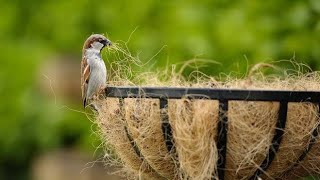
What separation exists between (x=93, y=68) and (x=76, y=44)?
562 centimetres

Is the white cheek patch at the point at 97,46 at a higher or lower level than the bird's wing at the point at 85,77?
higher

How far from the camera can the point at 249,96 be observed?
270cm

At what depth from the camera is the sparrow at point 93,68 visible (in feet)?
10.3

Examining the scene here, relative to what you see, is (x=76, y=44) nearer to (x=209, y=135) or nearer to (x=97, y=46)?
(x=97, y=46)

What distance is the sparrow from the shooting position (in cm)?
314

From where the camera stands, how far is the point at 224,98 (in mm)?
2709

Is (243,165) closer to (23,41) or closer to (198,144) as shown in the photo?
(198,144)

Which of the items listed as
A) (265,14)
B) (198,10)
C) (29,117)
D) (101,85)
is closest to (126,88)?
(101,85)

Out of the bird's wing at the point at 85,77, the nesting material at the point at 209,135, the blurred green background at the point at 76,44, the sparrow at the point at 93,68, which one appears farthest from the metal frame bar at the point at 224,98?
the blurred green background at the point at 76,44

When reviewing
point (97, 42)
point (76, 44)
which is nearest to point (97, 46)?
point (97, 42)

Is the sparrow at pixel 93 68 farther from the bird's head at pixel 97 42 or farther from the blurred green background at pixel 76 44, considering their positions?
the blurred green background at pixel 76 44

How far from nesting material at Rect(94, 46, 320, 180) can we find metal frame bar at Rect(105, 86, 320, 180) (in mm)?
13

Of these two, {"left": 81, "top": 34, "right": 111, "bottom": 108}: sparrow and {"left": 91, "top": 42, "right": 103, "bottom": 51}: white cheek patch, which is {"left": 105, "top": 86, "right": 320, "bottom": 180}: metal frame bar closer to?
{"left": 81, "top": 34, "right": 111, "bottom": 108}: sparrow

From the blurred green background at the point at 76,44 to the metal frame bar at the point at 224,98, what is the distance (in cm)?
174
